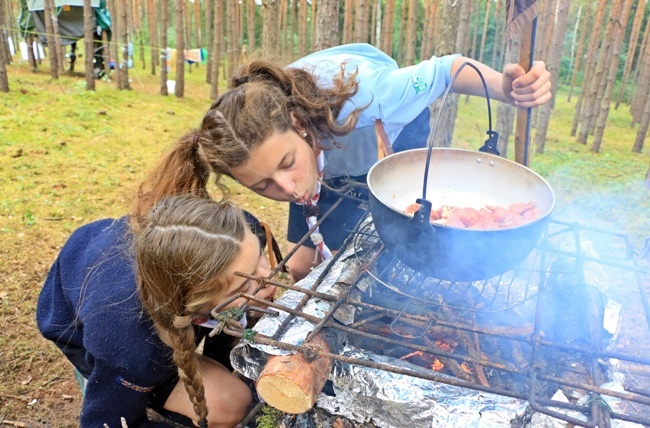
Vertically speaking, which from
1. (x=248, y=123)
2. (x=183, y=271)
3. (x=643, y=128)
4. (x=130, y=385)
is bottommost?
(x=643, y=128)

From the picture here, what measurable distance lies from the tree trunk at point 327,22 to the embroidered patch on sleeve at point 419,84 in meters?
2.23

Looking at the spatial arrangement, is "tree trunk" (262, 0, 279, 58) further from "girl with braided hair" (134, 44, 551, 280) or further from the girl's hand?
the girl's hand

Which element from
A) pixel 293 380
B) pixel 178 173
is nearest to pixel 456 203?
pixel 293 380

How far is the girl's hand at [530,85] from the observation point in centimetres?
162

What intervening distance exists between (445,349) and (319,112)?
1.08 metres

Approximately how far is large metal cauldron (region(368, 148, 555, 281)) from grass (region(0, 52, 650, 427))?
3.75 feet

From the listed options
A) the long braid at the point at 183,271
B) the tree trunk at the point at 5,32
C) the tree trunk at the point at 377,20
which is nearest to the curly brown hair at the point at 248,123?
the long braid at the point at 183,271

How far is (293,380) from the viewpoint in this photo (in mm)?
1298

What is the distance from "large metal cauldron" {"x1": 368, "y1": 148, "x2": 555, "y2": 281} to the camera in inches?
50.4

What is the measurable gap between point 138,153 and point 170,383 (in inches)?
170

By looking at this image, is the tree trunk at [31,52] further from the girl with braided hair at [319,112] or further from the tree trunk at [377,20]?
the girl with braided hair at [319,112]

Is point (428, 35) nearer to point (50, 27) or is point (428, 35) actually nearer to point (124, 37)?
point (124, 37)

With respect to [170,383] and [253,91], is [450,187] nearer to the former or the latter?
[253,91]

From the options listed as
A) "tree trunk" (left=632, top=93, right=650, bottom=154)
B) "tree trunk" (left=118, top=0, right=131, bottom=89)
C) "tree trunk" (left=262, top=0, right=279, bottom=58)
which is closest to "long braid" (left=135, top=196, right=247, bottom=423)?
"tree trunk" (left=262, top=0, right=279, bottom=58)
